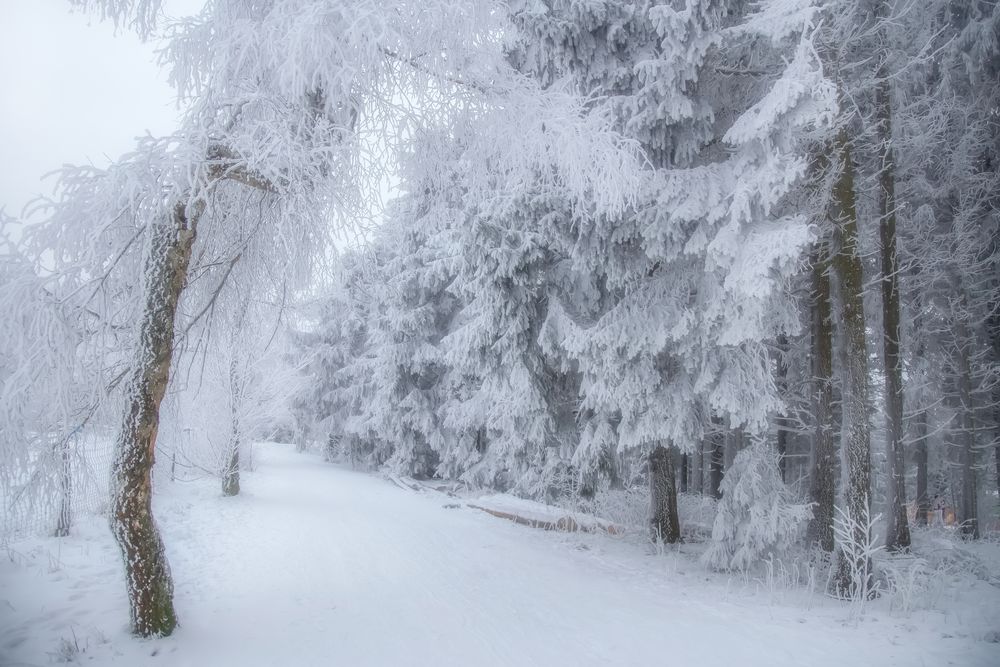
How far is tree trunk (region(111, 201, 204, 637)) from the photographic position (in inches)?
170

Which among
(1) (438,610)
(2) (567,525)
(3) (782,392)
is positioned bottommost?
(2) (567,525)

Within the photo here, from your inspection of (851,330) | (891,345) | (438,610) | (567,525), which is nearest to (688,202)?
(851,330)

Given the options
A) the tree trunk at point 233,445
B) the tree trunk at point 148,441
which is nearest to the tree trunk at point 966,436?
the tree trunk at point 148,441

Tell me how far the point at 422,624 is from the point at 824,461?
6.24 metres

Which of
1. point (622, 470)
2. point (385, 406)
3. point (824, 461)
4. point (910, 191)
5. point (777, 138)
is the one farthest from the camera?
point (385, 406)

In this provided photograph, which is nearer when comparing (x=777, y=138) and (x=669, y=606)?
(x=669, y=606)

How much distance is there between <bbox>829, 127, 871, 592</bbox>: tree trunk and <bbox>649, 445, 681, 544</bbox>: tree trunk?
2.80 metres

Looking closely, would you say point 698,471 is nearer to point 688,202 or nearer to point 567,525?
→ point 567,525

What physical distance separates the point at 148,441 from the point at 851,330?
7929mm

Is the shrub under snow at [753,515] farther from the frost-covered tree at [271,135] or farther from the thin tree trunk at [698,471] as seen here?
the thin tree trunk at [698,471]

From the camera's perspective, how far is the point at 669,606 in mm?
5770

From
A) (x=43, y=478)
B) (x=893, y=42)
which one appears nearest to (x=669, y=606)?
(x=43, y=478)

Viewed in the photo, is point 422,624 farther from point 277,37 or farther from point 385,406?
point 385,406

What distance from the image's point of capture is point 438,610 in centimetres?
544
